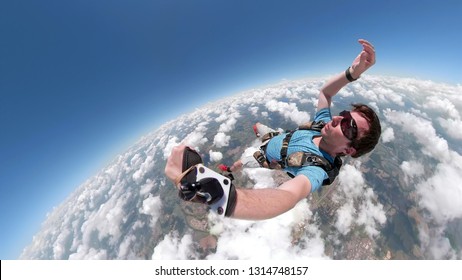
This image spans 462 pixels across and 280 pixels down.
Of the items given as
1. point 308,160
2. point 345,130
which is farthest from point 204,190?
point 345,130

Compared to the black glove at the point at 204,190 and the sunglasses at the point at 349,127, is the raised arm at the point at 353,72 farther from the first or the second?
the black glove at the point at 204,190

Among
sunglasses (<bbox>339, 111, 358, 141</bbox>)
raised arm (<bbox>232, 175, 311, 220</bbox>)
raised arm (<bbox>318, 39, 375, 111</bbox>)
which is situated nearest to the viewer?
raised arm (<bbox>232, 175, 311, 220</bbox>)

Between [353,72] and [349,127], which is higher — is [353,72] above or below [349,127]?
above

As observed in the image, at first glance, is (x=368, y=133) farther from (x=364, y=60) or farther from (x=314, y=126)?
(x=364, y=60)

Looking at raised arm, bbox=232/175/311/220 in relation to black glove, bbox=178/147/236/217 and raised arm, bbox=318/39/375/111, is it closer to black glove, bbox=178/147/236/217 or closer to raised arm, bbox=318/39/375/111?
black glove, bbox=178/147/236/217

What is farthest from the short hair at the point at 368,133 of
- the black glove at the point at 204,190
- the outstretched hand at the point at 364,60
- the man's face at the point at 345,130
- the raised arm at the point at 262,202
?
the black glove at the point at 204,190

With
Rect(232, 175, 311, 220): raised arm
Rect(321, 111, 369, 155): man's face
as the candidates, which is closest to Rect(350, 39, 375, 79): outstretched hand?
Rect(321, 111, 369, 155): man's face
